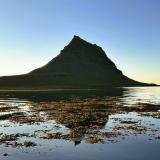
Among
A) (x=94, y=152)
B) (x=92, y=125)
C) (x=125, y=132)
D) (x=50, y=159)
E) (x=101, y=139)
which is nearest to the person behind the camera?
(x=50, y=159)

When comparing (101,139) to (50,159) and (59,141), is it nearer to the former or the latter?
(59,141)

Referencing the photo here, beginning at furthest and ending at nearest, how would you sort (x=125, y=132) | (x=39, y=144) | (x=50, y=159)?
1. (x=125, y=132)
2. (x=39, y=144)
3. (x=50, y=159)

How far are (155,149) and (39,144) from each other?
946cm

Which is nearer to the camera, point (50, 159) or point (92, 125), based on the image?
point (50, 159)

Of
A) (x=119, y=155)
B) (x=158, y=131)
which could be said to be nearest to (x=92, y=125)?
(x=158, y=131)

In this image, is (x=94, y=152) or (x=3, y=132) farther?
(x=3, y=132)

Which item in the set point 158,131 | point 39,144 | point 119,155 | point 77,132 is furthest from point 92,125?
point 119,155

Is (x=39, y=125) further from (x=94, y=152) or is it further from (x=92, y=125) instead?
(x=94, y=152)

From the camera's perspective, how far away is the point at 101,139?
99.9 feet

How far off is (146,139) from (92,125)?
10223 millimetres

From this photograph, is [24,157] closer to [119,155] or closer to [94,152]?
[94,152]

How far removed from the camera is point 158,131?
35.0m

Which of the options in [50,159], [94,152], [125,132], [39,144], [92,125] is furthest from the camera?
[92,125]

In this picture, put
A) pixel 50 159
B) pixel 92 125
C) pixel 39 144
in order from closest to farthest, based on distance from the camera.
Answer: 1. pixel 50 159
2. pixel 39 144
3. pixel 92 125
